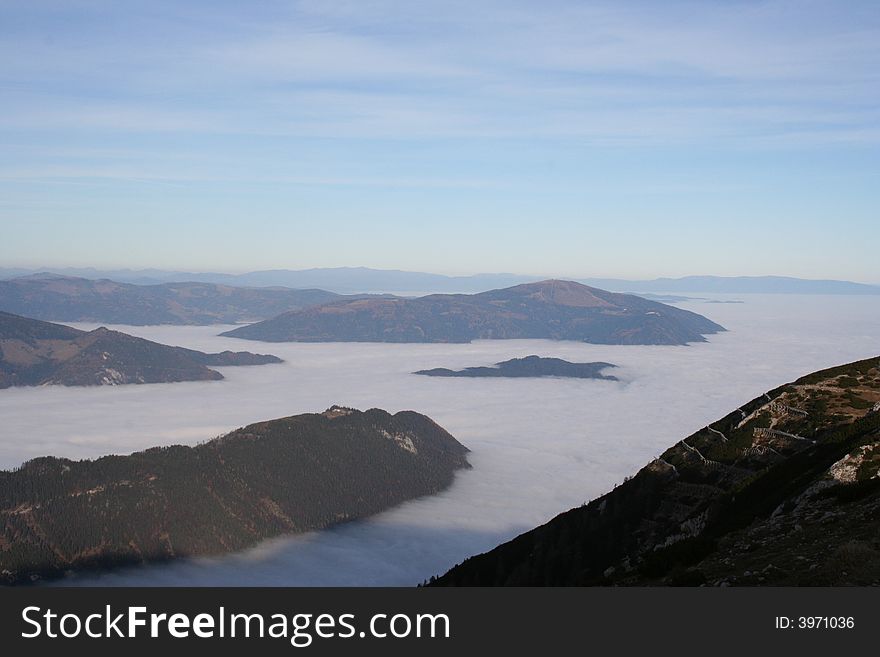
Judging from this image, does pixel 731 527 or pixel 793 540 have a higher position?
pixel 793 540
